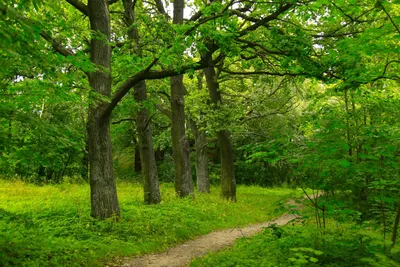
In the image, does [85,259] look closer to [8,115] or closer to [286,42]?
[8,115]

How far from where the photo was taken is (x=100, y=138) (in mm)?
8898

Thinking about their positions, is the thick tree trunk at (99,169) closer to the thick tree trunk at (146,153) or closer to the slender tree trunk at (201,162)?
the thick tree trunk at (146,153)

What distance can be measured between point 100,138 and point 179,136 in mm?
5400

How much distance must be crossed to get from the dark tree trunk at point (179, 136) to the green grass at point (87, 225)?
2.46 feet

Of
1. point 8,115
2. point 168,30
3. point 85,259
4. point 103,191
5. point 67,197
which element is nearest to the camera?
point 8,115

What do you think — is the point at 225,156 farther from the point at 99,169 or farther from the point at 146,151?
the point at 99,169

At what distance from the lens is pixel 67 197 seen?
1209 centimetres

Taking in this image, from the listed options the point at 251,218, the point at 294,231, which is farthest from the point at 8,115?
the point at 251,218

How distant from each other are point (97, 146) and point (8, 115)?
14.3ft

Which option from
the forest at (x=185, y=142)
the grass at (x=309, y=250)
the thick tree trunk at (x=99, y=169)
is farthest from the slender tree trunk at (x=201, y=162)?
the grass at (x=309, y=250)

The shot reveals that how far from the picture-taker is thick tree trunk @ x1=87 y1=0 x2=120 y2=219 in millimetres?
8805

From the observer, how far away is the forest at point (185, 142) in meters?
5.18

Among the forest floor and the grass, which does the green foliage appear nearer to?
the grass

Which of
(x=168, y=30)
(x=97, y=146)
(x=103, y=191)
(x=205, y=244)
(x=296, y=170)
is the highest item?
(x=168, y=30)
